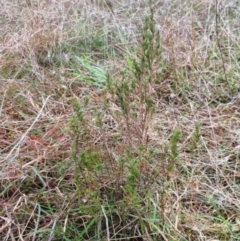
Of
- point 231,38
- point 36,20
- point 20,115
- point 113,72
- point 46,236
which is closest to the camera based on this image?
point 46,236

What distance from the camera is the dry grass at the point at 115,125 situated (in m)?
1.05

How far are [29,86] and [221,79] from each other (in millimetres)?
730

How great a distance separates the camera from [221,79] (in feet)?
5.47

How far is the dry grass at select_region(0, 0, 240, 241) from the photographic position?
1052mm

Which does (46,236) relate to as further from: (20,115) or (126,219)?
(20,115)

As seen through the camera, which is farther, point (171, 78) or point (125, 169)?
point (171, 78)

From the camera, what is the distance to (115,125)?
1.41m

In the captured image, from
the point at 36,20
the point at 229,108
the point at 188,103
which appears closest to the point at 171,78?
the point at 188,103

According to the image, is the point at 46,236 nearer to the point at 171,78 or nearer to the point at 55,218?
the point at 55,218

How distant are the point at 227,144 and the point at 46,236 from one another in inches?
24.6

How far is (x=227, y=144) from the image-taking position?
1.34 m

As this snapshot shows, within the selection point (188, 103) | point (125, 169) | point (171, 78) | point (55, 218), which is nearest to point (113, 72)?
point (171, 78)

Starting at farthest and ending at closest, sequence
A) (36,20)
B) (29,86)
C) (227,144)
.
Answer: (36,20)
(29,86)
(227,144)

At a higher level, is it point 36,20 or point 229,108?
point 36,20
